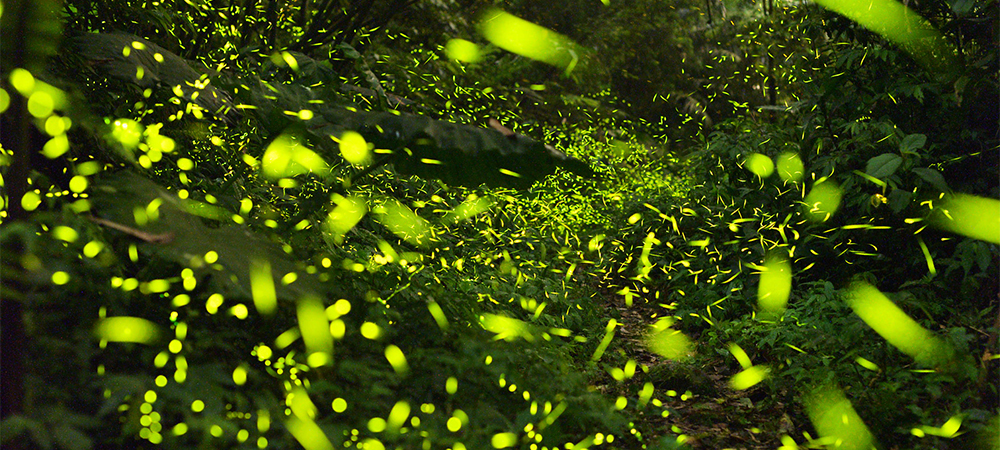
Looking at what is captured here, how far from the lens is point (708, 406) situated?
2.83m

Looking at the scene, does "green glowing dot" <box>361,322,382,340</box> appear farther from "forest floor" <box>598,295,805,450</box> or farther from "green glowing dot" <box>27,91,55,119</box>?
"forest floor" <box>598,295,805,450</box>

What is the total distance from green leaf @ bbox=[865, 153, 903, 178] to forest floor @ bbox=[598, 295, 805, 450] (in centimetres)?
116

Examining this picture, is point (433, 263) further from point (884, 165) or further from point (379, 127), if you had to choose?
point (884, 165)

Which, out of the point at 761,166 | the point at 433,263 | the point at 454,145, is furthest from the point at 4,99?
the point at 761,166

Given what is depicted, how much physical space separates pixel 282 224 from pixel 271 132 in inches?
13.4

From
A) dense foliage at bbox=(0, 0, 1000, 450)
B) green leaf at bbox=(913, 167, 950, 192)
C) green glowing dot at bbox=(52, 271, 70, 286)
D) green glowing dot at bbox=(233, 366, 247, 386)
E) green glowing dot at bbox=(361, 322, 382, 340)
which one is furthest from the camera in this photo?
green leaf at bbox=(913, 167, 950, 192)

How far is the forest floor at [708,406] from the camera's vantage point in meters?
2.49

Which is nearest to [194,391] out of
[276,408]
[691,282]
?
[276,408]

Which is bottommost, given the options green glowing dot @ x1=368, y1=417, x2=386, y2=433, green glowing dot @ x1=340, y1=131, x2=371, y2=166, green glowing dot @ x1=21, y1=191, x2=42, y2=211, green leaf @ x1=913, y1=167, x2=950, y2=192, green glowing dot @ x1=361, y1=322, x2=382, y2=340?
green glowing dot @ x1=368, y1=417, x2=386, y2=433

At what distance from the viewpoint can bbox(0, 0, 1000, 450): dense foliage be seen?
61.2 inches

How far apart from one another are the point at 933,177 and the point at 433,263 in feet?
8.26

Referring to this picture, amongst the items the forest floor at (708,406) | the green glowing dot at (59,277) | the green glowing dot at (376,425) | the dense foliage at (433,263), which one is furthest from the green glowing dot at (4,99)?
the forest floor at (708,406)

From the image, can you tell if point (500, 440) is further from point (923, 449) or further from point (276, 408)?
point (923, 449)

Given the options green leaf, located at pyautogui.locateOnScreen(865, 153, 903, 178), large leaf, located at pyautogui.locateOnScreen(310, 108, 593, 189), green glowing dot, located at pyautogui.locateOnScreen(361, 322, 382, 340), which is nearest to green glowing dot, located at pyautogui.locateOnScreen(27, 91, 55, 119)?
large leaf, located at pyautogui.locateOnScreen(310, 108, 593, 189)
